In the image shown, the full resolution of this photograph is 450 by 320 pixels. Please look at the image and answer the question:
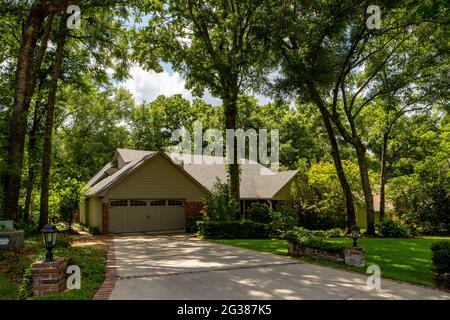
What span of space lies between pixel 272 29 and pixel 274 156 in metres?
26.0

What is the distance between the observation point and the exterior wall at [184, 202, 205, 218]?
82.0 feet

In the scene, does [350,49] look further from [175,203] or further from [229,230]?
[175,203]

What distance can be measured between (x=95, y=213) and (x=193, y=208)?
6.59 meters

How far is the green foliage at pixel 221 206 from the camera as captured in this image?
814 inches

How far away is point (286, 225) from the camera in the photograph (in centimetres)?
2144

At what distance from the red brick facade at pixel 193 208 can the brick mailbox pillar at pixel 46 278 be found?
→ 18311mm

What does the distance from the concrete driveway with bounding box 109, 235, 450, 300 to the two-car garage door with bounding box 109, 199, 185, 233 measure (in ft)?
36.3

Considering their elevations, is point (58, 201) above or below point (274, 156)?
below

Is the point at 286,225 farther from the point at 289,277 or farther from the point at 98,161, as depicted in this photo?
the point at 98,161

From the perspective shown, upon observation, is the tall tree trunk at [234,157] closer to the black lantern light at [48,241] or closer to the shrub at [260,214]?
the shrub at [260,214]

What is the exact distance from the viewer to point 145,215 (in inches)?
933

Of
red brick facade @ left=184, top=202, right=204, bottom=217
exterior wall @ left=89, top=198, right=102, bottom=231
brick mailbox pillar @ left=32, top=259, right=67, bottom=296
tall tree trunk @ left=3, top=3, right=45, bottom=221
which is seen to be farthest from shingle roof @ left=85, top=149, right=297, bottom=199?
brick mailbox pillar @ left=32, top=259, right=67, bottom=296

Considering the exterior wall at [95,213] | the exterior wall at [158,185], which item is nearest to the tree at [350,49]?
the exterior wall at [158,185]
